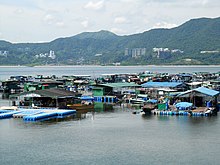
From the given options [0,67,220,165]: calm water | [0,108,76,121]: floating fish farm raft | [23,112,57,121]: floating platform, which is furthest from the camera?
[0,108,76,121]: floating fish farm raft

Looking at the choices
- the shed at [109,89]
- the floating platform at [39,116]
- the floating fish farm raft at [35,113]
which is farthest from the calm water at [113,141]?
Result: the shed at [109,89]

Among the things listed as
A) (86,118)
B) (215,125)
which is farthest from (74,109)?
(215,125)

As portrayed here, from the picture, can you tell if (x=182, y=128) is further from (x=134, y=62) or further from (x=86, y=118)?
(x=134, y=62)

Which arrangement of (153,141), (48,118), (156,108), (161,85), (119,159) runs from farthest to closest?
(161,85), (156,108), (48,118), (153,141), (119,159)

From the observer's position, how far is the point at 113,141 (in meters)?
20.6

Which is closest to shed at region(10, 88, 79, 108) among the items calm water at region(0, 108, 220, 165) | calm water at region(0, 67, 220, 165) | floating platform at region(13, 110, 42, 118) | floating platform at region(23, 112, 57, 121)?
floating platform at region(13, 110, 42, 118)

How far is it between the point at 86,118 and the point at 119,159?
11555mm

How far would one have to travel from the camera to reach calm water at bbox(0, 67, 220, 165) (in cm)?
1740

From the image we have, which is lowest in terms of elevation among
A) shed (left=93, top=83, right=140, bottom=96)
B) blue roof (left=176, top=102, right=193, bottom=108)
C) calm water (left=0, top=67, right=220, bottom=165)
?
calm water (left=0, top=67, right=220, bottom=165)

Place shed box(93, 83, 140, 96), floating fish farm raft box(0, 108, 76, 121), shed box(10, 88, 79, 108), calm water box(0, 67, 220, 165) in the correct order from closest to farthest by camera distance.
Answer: calm water box(0, 67, 220, 165), floating fish farm raft box(0, 108, 76, 121), shed box(10, 88, 79, 108), shed box(93, 83, 140, 96)

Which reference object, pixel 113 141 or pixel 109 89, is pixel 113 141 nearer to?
pixel 113 141

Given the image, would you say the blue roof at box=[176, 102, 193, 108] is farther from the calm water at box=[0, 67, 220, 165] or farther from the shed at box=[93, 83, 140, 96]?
the shed at box=[93, 83, 140, 96]

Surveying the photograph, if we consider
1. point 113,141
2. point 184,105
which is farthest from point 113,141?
point 184,105

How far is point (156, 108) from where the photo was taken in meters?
31.2
